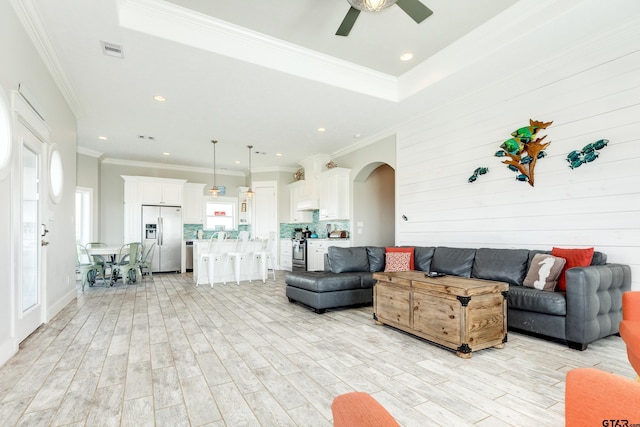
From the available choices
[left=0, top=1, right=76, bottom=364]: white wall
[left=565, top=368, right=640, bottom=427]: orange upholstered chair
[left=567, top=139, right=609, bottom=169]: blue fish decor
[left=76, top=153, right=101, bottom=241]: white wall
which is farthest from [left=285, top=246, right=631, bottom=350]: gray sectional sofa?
[left=76, top=153, right=101, bottom=241]: white wall

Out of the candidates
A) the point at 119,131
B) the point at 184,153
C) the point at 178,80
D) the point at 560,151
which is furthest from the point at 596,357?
the point at 184,153

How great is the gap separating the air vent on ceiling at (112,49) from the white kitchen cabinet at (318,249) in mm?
5022

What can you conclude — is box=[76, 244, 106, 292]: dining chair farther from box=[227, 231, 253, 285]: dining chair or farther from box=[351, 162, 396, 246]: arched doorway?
box=[351, 162, 396, 246]: arched doorway

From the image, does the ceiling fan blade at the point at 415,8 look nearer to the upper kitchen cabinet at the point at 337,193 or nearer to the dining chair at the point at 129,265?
the upper kitchen cabinet at the point at 337,193

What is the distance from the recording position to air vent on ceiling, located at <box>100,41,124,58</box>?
11.2 ft

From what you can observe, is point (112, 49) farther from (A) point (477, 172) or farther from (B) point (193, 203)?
(B) point (193, 203)

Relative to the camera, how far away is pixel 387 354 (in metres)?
2.79

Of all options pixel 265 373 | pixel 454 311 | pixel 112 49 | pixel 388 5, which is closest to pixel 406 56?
pixel 388 5

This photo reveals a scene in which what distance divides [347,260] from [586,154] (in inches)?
122

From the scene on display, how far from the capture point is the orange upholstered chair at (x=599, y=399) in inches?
24.0

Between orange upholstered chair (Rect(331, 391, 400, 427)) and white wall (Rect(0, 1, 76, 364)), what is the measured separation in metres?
3.20

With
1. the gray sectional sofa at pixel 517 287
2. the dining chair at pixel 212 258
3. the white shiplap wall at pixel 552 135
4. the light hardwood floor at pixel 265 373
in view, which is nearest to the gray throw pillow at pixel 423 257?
the gray sectional sofa at pixel 517 287

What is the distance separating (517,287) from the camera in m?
3.40

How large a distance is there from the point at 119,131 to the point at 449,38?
19.7ft
